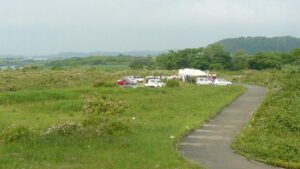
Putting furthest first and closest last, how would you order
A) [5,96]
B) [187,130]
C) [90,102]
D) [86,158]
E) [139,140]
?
[5,96]
[90,102]
[187,130]
[139,140]
[86,158]

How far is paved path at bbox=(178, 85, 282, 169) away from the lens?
1351cm

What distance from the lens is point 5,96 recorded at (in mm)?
32281

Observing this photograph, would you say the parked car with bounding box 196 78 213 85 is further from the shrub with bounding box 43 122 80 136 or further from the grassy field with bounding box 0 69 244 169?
the shrub with bounding box 43 122 80 136

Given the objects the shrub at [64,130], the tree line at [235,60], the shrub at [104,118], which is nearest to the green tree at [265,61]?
the tree line at [235,60]

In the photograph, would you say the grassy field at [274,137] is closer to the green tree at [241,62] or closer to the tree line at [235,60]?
the tree line at [235,60]

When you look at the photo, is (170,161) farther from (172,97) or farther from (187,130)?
(172,97)

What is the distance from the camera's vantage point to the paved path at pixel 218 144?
1351 cm

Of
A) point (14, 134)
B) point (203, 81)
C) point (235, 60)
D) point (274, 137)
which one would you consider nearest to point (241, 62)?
point (235, 60)

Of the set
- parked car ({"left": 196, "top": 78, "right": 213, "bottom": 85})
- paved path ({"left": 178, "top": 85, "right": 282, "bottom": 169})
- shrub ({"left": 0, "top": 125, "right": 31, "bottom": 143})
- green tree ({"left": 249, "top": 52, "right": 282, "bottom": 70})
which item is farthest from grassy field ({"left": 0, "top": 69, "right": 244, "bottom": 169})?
green tree ({"left": 249, "top": 52, "right": 282, "bottom": 70})

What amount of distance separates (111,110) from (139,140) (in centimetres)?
435

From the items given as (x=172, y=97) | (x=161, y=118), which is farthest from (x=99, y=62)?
(x=161, y=118)

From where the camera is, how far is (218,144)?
1642 cm

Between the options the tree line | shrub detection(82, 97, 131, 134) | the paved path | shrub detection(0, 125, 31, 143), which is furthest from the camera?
the tree line

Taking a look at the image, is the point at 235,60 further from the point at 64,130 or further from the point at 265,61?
the point at 64,130
